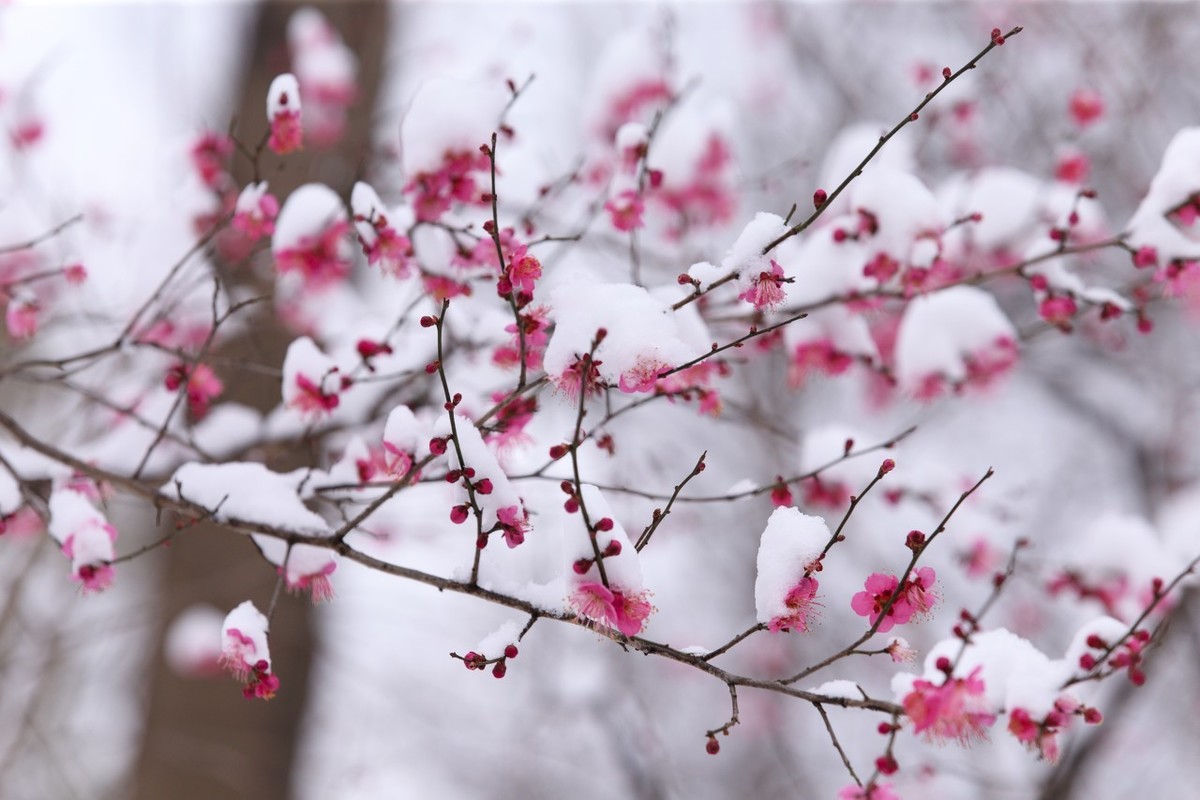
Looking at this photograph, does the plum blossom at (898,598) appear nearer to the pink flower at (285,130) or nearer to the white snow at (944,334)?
the white snow at (944,334)

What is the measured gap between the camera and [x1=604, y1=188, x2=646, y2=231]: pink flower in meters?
2.45

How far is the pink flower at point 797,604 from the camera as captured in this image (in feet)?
5.10

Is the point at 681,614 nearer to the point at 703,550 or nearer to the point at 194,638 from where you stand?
the point at 703,550

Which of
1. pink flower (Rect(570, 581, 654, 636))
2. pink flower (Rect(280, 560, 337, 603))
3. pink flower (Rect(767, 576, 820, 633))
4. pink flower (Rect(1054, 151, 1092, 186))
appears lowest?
pink flower (Rect(570, 581, 654, 636))

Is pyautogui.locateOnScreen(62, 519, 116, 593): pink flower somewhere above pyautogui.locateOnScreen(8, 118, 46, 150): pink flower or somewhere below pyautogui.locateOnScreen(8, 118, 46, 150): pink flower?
below

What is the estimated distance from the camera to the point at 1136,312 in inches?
92.9

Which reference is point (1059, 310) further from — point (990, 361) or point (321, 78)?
point (321, 78)

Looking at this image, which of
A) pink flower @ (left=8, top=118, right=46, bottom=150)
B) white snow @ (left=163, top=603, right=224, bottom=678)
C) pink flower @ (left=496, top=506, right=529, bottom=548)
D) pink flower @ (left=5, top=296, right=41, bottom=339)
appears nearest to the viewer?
pink flower @ (left=496, top=506, right=529, bottom=548)

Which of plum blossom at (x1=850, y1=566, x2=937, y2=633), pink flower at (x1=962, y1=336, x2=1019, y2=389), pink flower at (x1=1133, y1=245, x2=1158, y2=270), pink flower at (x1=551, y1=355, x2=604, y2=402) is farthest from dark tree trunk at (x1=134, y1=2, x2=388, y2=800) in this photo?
plum blossom at (x1=850, y1=566, x2=937, y2=633)

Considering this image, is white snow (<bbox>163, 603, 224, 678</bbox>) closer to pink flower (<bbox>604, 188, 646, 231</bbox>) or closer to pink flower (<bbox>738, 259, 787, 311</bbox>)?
pink flower (<bbox>604, 188, 646, 231</bbox>)

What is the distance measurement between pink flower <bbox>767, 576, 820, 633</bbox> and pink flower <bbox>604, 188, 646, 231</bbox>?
46.1 inches

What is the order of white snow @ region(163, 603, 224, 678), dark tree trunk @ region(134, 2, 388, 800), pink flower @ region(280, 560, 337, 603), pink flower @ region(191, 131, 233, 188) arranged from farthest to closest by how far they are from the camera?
1. dark tree trunk @ region(134, 2, 388, 800)
2. white snow @ region(163, 603, 224, 678)
3. pink flower @ region(191, 131, 233, 188)
4. pink flower @ region(280, 560, 337, 603)

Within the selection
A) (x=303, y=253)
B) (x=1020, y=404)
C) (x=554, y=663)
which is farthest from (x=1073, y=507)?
(x=303, y=253)

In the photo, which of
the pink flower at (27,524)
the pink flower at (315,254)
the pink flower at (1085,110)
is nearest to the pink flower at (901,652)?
the pink flower at (315,254)
